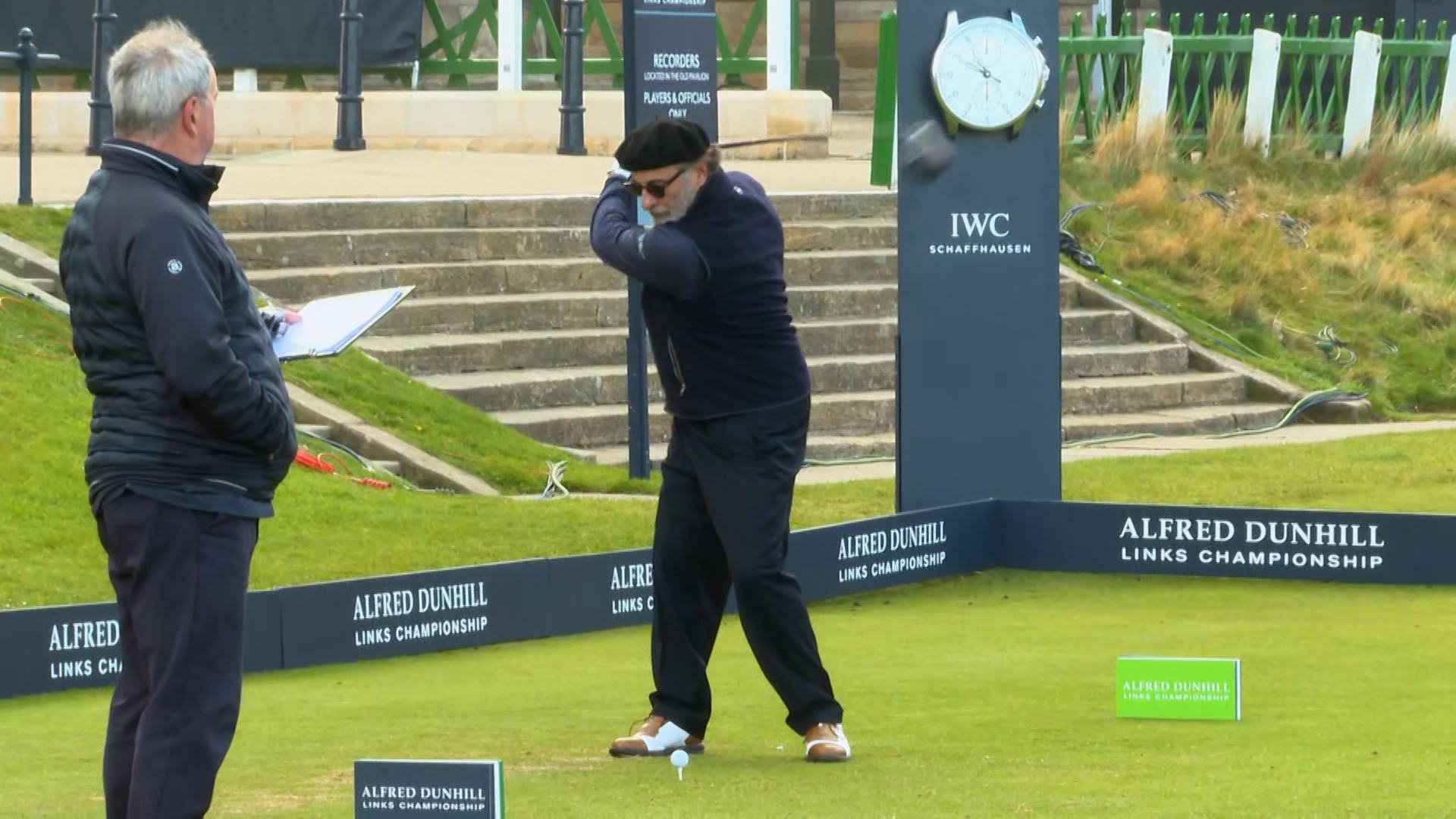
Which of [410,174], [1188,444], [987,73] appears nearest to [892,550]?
[987,73]

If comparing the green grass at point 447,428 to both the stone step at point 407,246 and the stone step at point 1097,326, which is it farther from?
the stone step at point 1097,326

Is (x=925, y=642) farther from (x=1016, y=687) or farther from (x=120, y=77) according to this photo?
(x=120, y=77)

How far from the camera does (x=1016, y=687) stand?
7387 millimetres

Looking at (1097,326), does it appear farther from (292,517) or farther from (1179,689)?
(1179,689)

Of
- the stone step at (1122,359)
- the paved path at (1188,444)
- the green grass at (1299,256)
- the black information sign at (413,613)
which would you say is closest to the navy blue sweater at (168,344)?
the black information sign at (413,613)

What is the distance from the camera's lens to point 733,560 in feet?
20.0

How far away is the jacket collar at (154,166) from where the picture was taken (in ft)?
14.9

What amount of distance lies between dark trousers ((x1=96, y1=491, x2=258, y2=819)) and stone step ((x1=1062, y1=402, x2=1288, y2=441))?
1051cm

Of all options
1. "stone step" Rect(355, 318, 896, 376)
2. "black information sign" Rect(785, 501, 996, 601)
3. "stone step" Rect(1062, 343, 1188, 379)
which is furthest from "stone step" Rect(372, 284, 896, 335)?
"black information sign" Rect(785, 501, 996, 601)

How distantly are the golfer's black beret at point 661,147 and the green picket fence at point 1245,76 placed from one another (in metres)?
13.4

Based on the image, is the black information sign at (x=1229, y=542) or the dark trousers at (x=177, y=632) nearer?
the dark trousers at (x=177, y=632)

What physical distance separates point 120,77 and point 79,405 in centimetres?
694

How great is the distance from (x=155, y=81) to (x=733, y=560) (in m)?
2.17

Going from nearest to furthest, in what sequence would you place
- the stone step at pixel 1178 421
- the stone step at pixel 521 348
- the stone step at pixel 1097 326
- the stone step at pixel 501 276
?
the stone step at pixel 521 348
the stone step at pixel 501 276
the stone step at pixel 1178 421
the stone step at pixel 1097 326
